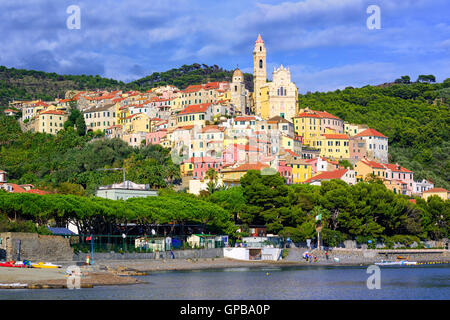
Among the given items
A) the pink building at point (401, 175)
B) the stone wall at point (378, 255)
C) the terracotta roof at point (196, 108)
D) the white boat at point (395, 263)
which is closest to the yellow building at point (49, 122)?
the terracotta roof at point (196, 108)

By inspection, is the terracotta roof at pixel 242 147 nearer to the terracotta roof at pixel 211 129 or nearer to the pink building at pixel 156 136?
the terracotta roof at pixel 211 129

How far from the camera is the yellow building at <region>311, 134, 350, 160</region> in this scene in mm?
133500

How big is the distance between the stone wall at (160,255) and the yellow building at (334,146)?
196ft

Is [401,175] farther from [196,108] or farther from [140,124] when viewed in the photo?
[140,124]

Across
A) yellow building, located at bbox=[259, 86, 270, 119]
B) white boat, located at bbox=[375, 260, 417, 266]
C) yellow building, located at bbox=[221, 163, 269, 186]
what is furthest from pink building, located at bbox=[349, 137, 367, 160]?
white boat, located at bbox=[375, 260, 417, 266]

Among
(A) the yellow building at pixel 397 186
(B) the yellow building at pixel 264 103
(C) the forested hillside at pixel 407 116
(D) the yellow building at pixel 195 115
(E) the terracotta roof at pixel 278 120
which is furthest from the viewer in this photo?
(C) the forested hillside at pixel 407 116

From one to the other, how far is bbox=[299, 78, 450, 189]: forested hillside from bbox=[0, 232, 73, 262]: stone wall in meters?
89.0

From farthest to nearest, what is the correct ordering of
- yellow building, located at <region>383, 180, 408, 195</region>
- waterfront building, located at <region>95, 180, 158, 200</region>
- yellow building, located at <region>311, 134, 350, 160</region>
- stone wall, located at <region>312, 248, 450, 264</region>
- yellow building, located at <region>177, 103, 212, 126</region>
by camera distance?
yellow building, located at <region>311, 134, 350, 160</region> → yellow building, located at <region>177, 103, 212, 126</region> → yellow building, located at <region>383, 180, 408, 195</region> → waterfront building, located at <region>95, 180, 158, 200</region> → stone wall, located at <region>312, 248, 450, 264</region>

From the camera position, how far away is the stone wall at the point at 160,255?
206 feet

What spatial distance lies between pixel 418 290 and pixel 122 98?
112 m

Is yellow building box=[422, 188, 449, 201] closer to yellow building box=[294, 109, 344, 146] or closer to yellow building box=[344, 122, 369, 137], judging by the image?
yellow building box=[294, 109, 344, 146]

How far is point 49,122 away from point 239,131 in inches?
1754
